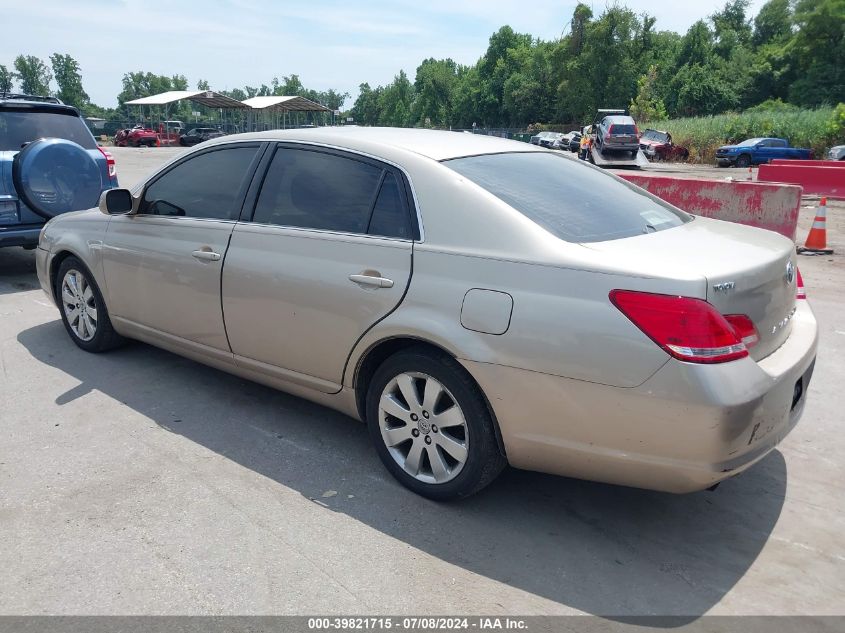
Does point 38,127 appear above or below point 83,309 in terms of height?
above

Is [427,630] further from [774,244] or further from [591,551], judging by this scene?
[774,244]

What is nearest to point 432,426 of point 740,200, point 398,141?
point 398,141

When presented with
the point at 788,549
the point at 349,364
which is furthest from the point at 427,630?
the point at 788,549

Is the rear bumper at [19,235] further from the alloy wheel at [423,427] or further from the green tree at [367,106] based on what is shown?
the green tree at [367,106]

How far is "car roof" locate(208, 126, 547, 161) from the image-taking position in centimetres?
351

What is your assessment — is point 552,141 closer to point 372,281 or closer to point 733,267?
point 372,281

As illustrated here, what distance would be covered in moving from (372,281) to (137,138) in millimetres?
54825

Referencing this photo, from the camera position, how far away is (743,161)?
1289 inches

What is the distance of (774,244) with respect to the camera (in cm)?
322

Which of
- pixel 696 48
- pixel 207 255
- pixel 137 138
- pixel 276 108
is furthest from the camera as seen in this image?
pixel 696 48

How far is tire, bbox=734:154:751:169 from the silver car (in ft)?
107

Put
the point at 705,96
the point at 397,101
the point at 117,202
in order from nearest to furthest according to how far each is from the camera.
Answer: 1. the point at 117,202
2. the point at 705,96
3. the point at 397,101

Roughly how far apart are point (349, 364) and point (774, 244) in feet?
6.88

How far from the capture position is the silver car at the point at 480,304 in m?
2.57
